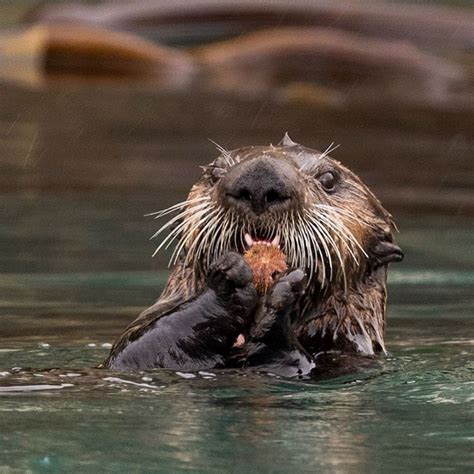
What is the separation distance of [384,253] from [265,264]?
735mm

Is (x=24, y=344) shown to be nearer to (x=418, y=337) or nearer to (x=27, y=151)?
(x=418, y=337)

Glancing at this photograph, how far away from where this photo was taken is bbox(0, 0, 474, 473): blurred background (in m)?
4.62

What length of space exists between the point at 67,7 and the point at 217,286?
13.6 metres

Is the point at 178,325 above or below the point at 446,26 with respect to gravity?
below

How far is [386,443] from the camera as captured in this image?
14.9 feet

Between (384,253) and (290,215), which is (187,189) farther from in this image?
(290,215)

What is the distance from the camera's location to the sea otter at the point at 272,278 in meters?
5.38

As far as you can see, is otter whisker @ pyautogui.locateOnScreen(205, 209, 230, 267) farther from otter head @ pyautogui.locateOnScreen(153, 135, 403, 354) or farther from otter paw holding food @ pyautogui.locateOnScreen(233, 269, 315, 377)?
otter paw holding food @ pyautogui.locateOnScreen(233, 269, 315, 377)

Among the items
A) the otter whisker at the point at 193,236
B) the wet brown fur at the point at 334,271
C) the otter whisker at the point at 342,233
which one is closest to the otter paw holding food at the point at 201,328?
the wet brown fur at the point at 334,271

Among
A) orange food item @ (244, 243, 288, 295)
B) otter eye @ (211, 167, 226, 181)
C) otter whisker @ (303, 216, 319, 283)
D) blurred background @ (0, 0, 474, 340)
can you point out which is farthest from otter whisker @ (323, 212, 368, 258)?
blurred background @ (0, 0, 474, 340)

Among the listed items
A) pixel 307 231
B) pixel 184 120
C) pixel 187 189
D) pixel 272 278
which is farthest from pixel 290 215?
pixel 184 120

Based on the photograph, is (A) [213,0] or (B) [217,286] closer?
(B) [217,286]

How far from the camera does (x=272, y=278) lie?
5480 millimetres

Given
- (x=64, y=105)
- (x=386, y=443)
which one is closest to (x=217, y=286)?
(x=386, y=443)
